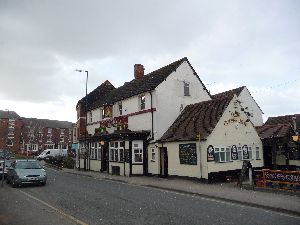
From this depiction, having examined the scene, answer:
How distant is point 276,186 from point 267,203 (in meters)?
5.25

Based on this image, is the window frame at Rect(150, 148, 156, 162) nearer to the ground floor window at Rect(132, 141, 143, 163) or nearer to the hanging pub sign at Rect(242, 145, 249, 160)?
the ground floor window at Rect(132, 141, 143, 163)

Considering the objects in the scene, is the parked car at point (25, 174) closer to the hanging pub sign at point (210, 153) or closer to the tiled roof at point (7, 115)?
the hanging pub sign at point (210, 153)

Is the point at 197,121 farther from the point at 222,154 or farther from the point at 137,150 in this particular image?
the point at 137,150

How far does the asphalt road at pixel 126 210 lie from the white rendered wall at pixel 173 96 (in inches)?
427

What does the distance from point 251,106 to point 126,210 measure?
3718 centimetres

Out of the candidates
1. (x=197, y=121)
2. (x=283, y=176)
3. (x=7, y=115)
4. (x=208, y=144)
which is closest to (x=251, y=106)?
(x=197, y=121)

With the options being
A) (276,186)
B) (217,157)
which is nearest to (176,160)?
(217,157)

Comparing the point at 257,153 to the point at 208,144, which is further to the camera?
the point at 257,153

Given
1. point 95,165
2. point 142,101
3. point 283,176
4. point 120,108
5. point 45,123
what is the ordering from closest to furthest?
point 283,176, point 142,101, point 120,108, point 95,165, point 45,123

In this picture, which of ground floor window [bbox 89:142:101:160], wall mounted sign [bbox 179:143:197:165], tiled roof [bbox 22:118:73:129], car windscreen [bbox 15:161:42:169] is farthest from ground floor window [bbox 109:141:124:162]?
tiled roof [bbox 22:118:73:129]

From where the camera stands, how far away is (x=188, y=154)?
2116cm

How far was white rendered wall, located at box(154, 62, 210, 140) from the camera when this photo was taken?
82.5 feet

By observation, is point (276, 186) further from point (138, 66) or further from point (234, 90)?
point (234, 90)

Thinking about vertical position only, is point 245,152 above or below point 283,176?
above
